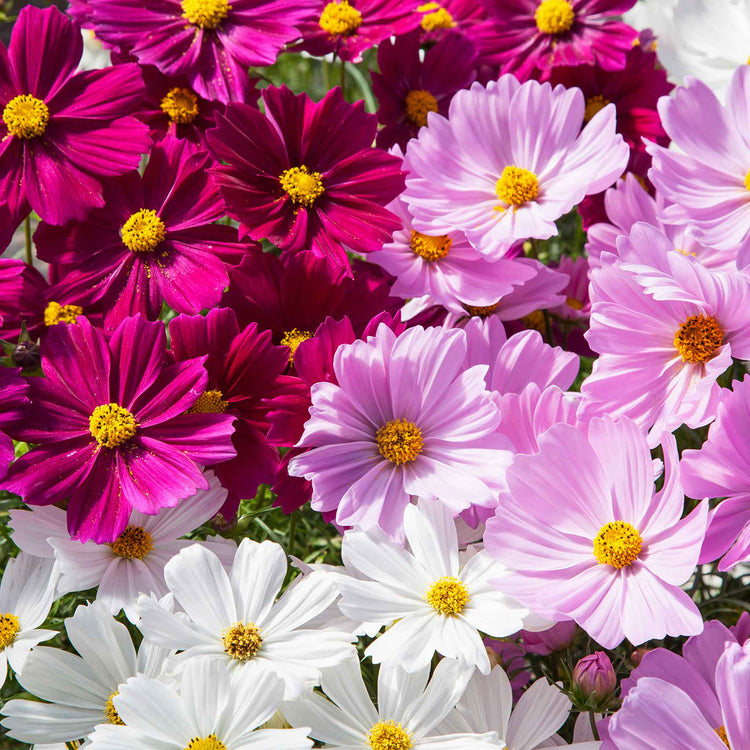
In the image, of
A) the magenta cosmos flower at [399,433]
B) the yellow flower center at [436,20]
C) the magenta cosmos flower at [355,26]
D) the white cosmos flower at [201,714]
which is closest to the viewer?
the white cosmos flower at [201,714]

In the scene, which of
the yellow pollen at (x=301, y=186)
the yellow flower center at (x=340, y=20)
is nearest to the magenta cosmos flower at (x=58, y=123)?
the yellow pollen at (x=301, y=186)

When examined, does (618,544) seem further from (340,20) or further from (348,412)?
(340,20)

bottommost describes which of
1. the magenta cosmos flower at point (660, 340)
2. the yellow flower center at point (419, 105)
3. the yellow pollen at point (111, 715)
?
the yellow pollen at point (111, 715)

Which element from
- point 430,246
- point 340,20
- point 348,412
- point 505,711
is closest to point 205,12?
point 340,20

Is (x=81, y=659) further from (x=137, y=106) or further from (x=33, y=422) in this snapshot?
(x=137, y=106)

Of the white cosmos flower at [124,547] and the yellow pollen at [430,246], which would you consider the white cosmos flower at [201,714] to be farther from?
the yellow pollen at [430,246]

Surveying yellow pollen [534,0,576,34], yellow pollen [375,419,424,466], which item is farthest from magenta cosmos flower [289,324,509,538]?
yellow pollen [534,0,576,34]
